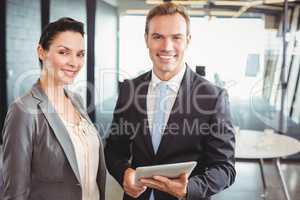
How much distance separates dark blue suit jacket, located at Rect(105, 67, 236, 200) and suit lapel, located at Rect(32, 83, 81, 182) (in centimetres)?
19

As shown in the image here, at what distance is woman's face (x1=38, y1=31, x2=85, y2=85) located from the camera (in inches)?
57.8

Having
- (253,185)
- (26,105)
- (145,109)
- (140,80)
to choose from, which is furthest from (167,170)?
(253,185)

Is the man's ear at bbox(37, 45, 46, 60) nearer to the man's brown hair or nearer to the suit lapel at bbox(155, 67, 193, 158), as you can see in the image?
the man's brown hair

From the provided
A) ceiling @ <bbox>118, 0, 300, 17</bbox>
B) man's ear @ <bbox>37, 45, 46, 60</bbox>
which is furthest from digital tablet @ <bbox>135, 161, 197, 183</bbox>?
ceiling @ <bbox>118, 0, 300, 17</bbox>

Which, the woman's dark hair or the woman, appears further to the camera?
the woman's dark hair

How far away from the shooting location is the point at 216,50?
14.1 ft

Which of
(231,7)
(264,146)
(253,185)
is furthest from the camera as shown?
(231,7)

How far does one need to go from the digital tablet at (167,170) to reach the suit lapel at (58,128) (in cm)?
38

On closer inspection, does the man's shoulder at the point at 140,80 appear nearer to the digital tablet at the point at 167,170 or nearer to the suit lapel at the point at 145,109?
the suit lapel at the point at 145,109

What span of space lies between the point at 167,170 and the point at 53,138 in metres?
0.53

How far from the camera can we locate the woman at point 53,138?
1.35m

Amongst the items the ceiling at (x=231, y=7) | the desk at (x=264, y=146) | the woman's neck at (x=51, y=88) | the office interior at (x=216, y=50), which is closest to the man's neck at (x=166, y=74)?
the woman's neck at (x=51, y=88)

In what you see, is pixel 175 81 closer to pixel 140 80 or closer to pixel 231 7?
pixel 140 80

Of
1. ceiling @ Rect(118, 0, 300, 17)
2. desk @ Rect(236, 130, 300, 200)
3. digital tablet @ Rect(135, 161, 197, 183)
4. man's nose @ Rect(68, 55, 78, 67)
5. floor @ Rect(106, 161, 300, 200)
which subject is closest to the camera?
digital tablet @ Rect(135, 161, 197, 183)
